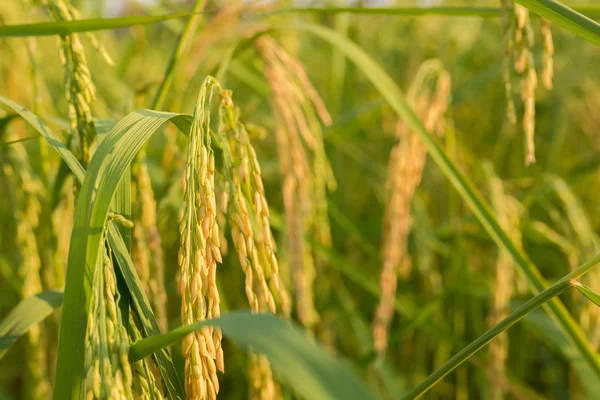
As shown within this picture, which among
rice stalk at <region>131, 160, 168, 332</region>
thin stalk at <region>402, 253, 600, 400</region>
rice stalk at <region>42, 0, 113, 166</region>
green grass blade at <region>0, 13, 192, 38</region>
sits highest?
green grass blade at <region>0, 13, 192, 38</region>

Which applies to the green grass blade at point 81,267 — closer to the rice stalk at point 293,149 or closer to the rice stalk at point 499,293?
the rice stalk at point 293,149

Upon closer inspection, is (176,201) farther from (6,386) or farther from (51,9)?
(6,386)

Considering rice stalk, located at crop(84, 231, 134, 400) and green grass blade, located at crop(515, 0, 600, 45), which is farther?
green grass blade, located at crop(515, 0, 600, 45)

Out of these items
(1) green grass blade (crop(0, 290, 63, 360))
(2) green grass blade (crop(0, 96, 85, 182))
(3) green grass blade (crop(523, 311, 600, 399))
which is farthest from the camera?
(3) green grass blade (crop(523, 311, 600, 399))

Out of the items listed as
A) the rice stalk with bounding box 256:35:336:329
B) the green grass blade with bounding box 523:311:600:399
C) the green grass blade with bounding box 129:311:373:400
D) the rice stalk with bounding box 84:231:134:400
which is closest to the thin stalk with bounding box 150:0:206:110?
the rice stalk with bounding box 256:35:336:329

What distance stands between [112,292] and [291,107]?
840mm

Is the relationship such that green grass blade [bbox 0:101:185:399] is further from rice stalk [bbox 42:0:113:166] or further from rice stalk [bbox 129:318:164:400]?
rice stalk [bbox 42:0:113:166]

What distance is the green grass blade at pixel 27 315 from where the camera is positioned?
102 cm

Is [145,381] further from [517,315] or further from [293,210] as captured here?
[293,210]

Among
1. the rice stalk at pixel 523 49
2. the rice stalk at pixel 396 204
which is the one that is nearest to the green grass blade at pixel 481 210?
the rice stalk at pixel 523 49

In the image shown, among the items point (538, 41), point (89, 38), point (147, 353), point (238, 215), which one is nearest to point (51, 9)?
point (89, 38)

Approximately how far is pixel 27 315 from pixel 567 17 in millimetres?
943

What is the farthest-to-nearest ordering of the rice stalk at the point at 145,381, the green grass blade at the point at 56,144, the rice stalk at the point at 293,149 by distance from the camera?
the rice stalk at the point at 293,149 → the green grass blade at the point at 56,144 → the rice stalk at the point at 145,381

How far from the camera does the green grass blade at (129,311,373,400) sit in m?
0.55
